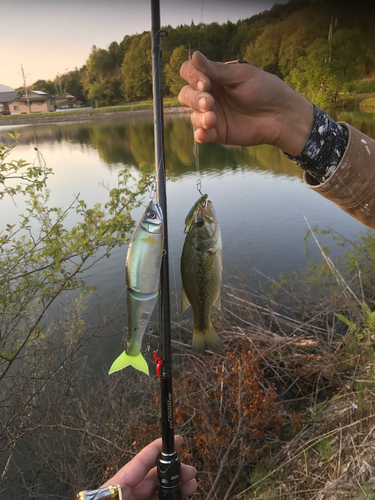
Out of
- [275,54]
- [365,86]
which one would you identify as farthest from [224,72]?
[365,86]

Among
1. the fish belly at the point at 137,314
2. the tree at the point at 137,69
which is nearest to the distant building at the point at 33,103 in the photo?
the tree at the point at 137,69

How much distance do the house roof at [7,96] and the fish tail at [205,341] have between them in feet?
29.3

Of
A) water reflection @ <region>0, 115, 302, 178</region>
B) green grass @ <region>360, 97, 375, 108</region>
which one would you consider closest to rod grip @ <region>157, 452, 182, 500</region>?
water reflection @ <region>0, 115, 302, 178</region>

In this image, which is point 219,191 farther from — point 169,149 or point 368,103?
point 368,103

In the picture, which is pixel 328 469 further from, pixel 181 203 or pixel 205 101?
pixel 181 203

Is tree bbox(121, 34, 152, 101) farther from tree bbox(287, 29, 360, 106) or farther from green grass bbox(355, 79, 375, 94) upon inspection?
green grass bbox(355, 79, 375, 94)

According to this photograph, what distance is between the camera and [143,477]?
4.54 ft

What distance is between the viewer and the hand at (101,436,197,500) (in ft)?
4.36

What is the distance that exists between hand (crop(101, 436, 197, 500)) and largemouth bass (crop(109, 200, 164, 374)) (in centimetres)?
59

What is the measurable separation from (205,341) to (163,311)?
189 mm

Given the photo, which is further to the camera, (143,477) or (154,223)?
(143,477)

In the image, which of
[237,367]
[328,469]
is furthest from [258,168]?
[328,469]

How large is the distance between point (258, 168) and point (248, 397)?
10.9 m

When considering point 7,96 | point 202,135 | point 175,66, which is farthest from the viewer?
point 7,96
